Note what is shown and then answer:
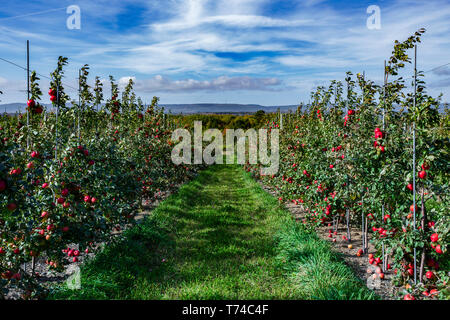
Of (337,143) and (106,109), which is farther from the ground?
(106,109)

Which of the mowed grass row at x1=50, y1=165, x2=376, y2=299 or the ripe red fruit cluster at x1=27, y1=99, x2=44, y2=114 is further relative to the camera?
the ripe red fruit cluster at x1=27, y1=99, x2=44, y2=114

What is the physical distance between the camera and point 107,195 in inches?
188

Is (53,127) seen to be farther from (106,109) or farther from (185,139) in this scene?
(185,139)

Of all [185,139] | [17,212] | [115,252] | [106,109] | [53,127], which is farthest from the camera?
[185,139]

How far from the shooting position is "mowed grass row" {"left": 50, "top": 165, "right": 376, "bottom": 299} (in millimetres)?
3512

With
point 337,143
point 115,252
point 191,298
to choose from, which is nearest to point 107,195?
point 115,252

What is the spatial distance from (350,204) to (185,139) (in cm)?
772

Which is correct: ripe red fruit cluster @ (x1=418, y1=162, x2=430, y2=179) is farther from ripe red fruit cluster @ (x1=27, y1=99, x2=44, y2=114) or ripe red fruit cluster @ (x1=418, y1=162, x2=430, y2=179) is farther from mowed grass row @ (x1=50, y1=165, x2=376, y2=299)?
ripe red fruit cluster @ (x1=27, y1=99, x2=44, y2=114)

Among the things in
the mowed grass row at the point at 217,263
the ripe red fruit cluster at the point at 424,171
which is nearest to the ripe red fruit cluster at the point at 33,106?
the mowed grass row at the point at 217,263

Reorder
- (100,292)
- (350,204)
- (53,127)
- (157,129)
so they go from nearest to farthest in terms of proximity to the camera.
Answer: (100,292), (53,127), (350,204), (157,129)

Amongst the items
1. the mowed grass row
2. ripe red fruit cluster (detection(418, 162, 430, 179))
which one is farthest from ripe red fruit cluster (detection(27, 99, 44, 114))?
ripe red fruit cluster (detection(418, 162, 430, 179))

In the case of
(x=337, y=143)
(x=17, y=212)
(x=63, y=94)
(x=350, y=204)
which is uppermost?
(x=63, y=94)

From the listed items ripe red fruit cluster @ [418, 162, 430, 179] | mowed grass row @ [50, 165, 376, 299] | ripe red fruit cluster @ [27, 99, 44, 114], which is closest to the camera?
ripe red fruit cluster @ [418, 162, 430, 179]

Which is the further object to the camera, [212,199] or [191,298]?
[212,199]
